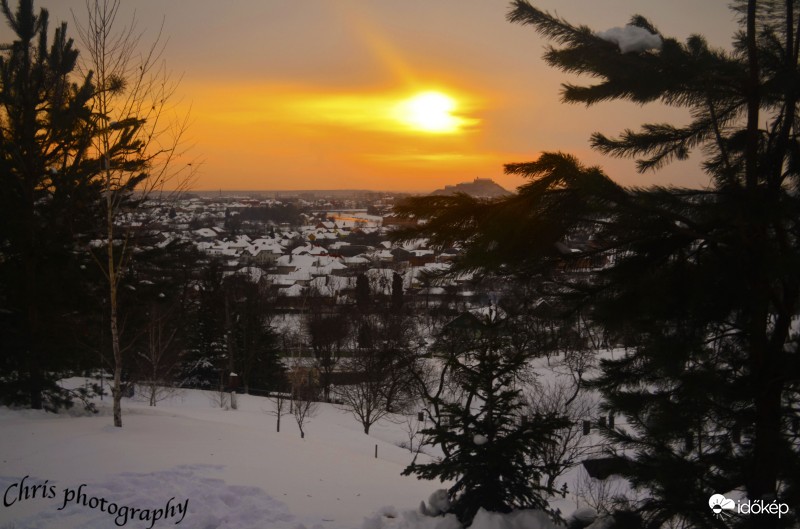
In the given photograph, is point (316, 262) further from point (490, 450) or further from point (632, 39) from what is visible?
point (632, 39)

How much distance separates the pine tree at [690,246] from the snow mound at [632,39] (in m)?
0.07

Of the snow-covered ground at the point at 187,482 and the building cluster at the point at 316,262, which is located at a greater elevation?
the snow-covered ground at the point at 187,482

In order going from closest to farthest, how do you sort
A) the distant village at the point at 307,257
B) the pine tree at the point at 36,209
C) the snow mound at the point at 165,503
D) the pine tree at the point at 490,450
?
the snow mound at the point at 165,503, the pine tree at the point at 490,450, the pine tree at the point at 36,209, the distant village at the point at 307,257

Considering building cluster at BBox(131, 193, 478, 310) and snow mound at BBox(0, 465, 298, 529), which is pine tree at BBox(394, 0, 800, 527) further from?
snow mound at BBox(0, 465, 298, 529)

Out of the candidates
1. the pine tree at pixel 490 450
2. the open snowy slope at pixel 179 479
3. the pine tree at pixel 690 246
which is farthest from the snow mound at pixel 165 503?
the pine tree at pixel 690 246

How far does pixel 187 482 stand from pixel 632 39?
655cm

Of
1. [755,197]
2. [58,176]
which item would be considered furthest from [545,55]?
[58,176]

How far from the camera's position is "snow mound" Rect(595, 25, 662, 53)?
13.4 ft

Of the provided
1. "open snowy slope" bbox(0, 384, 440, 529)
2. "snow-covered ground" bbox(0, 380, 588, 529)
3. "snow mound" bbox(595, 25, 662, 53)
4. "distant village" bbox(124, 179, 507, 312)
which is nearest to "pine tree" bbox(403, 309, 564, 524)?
"snow-covered ground" bbox(0, 380, 588, 529)

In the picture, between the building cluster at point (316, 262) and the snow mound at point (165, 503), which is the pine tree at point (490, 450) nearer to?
the building cluster at point (316, 262)

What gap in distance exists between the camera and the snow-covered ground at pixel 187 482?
5.62 meters

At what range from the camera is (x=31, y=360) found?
40.3 feet

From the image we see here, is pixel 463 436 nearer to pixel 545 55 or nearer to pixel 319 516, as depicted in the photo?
→ pixel 319 516

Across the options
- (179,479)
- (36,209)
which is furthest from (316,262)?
(179,479)
